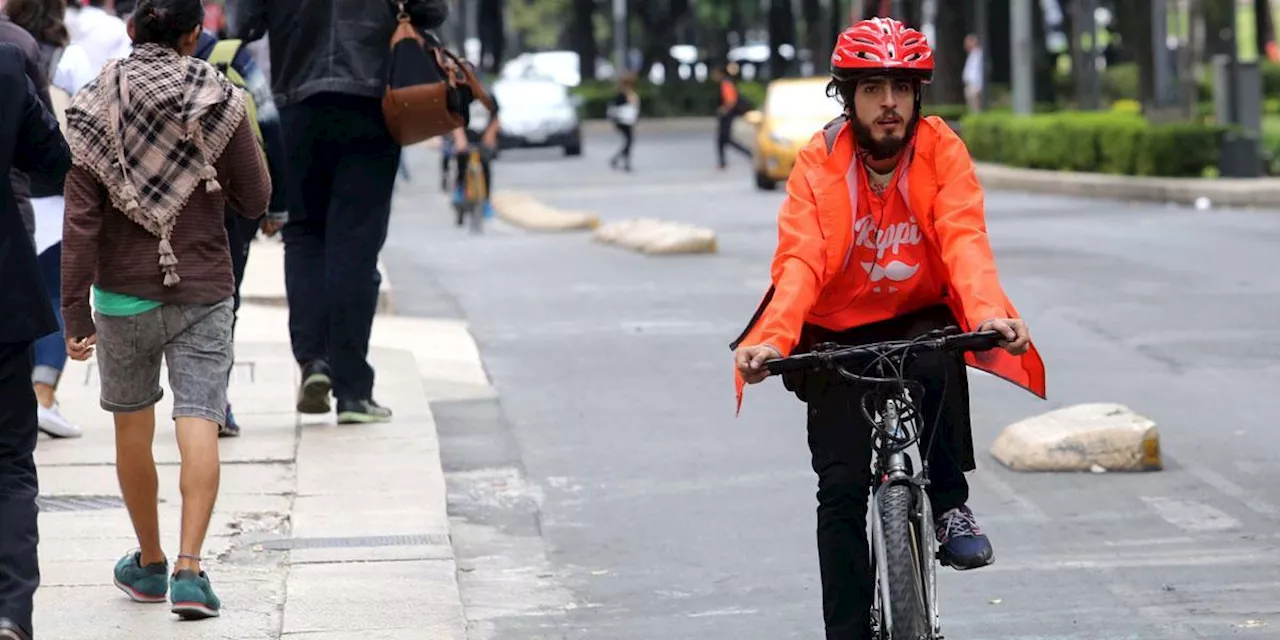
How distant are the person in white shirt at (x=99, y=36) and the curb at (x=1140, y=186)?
15.4 metres

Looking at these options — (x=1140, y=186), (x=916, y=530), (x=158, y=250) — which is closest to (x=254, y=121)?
(x=158, y=250)

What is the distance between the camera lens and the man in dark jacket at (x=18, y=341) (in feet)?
18.4

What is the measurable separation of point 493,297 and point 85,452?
24.6 ft

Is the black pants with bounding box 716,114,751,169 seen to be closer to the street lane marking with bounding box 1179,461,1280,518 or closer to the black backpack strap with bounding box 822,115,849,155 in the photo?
the street lane marking with bounding box 1179,461,1280,518

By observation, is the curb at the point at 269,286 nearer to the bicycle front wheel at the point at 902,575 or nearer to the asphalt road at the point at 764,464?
the asphalt road at the point at 764,464

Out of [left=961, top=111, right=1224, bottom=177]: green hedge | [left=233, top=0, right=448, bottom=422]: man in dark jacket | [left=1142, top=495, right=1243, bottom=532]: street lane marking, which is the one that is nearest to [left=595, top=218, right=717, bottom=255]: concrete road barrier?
[left=961, top=111, right=1224, bottom=177]: green hedge

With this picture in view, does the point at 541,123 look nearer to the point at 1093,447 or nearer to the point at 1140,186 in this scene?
the point at 1140,186

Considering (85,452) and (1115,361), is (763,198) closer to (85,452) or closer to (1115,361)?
(1115,361)

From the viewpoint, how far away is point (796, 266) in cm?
517

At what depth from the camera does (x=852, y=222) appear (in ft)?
17.4

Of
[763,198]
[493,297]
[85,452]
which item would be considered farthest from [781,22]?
[85,452]

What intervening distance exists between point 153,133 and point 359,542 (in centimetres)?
156

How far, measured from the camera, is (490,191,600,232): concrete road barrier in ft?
77.8

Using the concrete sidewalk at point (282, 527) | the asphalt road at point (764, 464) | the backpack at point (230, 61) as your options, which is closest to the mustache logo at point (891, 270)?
the asphalt road at point (764, 464)
